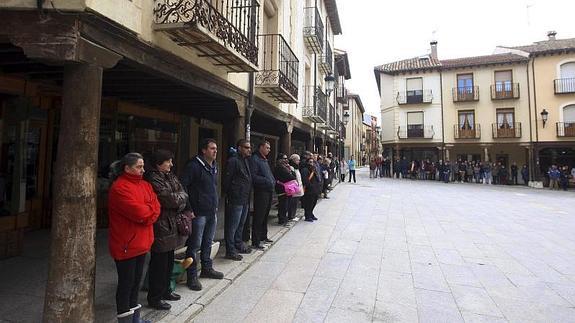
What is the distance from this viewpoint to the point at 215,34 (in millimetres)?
4566

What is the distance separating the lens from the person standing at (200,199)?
4.20m

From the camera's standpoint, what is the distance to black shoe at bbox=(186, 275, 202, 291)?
4174 mm

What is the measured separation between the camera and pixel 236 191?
5156 millimetres

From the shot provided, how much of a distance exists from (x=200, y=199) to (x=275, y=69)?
4.84 m

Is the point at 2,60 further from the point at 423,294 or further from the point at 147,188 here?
the point at 423,294

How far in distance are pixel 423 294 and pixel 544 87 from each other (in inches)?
1114

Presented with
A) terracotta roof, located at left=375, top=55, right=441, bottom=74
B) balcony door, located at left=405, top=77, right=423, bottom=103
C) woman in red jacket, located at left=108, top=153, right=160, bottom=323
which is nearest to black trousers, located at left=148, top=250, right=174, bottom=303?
woman in red jacket, located at left=108, top=153, right=160, bottom=323

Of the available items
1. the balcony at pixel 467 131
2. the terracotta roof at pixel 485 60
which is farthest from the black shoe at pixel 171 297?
the terracotta roof at pixel 485 60

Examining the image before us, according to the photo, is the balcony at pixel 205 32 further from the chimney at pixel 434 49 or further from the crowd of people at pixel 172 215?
the chimney at pixel 434 49

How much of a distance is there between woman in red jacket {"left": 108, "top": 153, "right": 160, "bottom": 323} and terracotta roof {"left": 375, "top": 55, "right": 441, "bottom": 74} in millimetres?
30476

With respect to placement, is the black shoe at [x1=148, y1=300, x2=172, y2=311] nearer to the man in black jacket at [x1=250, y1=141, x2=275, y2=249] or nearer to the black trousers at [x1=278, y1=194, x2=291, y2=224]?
the man in black jacket at [x1=250, y1=141, x2=275, y2=249]

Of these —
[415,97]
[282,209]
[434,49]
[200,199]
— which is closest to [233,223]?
[200,199]

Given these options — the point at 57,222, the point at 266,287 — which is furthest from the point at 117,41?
the point at 266,287

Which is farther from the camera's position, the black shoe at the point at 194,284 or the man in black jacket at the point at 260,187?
the man in black jacket at the point at 260,187
